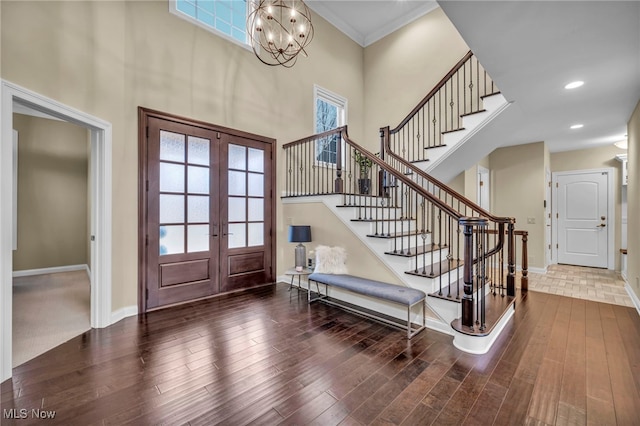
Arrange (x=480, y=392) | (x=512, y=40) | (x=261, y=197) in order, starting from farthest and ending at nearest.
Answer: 1. (x=261, y=197)
2. (x=512, y=40)
3. (x=480, y=392)

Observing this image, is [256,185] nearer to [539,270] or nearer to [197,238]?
[197,238]

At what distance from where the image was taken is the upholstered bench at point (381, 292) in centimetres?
277

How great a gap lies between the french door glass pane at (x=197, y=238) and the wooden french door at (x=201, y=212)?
1 cm

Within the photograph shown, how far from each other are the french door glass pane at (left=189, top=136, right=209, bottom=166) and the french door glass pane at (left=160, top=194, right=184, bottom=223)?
1.89ft

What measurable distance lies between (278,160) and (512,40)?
362 cm

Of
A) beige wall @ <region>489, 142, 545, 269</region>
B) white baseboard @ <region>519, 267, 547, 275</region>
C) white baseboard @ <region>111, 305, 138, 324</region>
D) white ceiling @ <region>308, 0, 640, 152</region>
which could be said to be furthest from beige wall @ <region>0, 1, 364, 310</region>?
white baseboard @ <region>519, 267, 547, 275</region>

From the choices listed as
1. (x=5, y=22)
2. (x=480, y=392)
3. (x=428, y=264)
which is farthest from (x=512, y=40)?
(x=5, y=22)

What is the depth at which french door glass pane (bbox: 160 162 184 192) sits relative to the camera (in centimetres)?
367

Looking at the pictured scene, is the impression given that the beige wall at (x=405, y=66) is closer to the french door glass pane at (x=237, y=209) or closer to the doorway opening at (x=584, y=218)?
the french door glass pane at (x=237, y=209)

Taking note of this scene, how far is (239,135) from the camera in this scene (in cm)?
441

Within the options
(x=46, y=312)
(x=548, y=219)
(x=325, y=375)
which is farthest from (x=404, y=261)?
(x=548, y=219)

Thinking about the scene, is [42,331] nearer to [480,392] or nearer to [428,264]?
[480,392]

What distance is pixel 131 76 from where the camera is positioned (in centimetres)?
337

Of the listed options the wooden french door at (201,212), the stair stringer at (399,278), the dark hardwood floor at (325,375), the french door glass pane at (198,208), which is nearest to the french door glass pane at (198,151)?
the wooden french door at (201,212)
